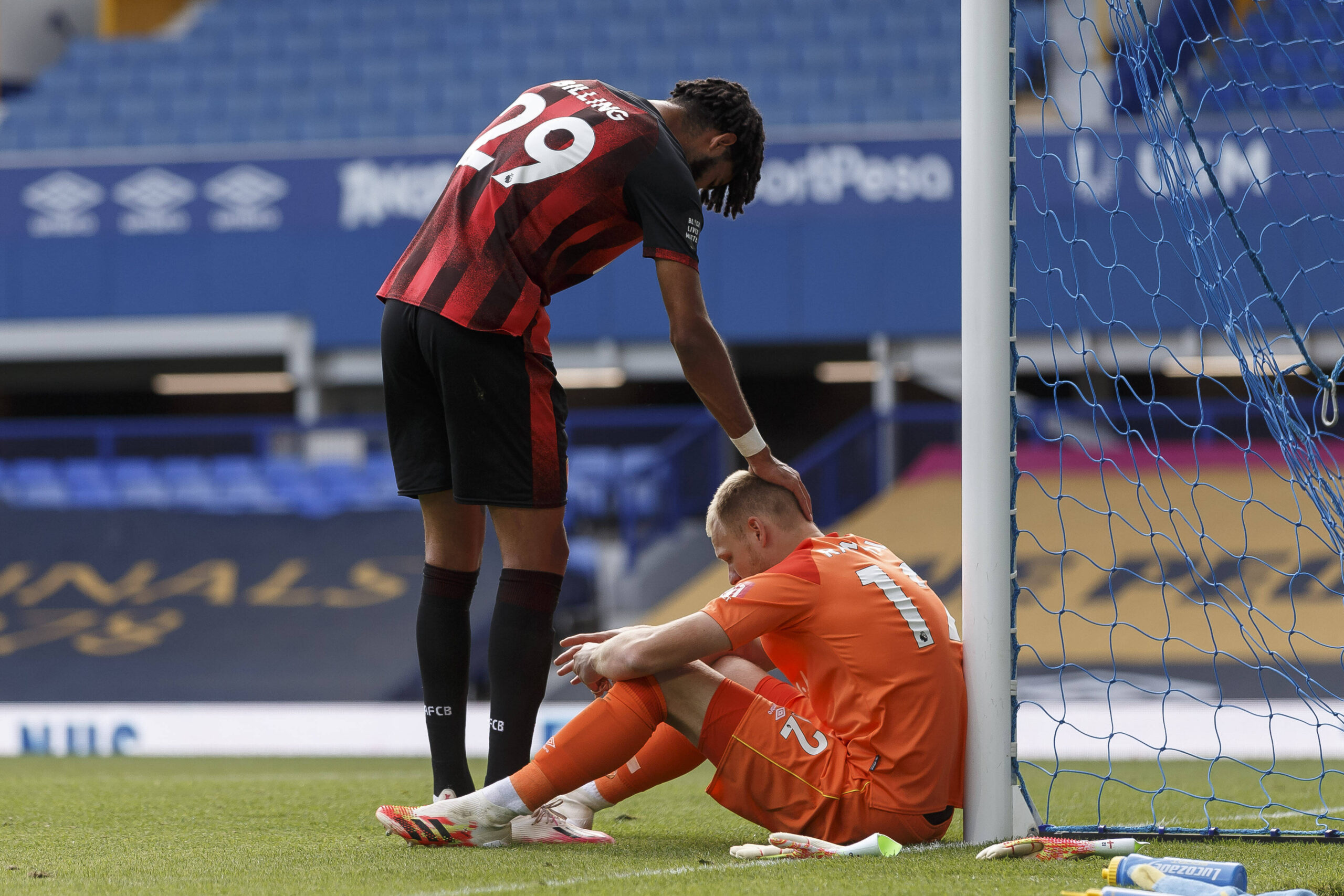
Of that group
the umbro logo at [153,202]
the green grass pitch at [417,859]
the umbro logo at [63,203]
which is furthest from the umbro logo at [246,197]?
the green grass pitch at [417,859]

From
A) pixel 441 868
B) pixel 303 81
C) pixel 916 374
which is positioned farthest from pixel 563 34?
pixel 441 868

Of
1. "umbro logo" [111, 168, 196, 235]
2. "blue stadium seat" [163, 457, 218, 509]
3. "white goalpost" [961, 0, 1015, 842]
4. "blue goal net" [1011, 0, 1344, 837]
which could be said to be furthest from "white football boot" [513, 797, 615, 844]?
"umbro logo" [111, 168, 196, 235]

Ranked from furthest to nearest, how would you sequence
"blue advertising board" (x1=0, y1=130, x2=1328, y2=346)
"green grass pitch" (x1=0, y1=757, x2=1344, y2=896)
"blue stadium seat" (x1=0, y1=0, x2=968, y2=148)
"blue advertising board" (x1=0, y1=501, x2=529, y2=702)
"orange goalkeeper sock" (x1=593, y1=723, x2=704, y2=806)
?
1. "blue stadium seat" (x1=0, y1=0, x2=968, y2=148)
2. "blue advertising board" (x1=0, y1=130, x2=1328, y2=346)
3. "blue advertising board" (x1=0, y1=501, x2=529, y2=702)
4. "orange goalkeeper sock" (x1=593, y1=723, x2=704, y2=806)
5. "green grass pitch" (x1=0, y1=757, x2=1344, y2=896)

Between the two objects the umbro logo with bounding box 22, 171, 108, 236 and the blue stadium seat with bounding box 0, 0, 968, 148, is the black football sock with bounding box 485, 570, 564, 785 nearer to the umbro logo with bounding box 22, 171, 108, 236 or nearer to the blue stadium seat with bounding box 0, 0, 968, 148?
the blue stadium seat with bounding box 0, 0, 968, 148

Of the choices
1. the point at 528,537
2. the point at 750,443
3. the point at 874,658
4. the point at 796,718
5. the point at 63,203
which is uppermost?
the point at 63,203

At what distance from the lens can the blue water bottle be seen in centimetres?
190

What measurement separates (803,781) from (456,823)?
63 cm

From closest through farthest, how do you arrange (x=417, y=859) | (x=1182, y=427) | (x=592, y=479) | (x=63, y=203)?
(x=417, y=859) < (x=1182, y=427) < (x=592, y=479) < (x=63, y=203)

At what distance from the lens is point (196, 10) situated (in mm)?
15922

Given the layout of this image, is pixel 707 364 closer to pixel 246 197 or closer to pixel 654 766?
pixel 654 766

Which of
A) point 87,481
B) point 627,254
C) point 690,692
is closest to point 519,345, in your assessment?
point 690,692

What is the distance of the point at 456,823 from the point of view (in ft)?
7.78

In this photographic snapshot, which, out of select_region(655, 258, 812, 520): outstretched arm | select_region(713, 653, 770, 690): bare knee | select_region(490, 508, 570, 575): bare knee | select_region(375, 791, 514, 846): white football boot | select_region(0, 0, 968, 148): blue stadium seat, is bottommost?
select_region(375, 791, 514, 846): white football boot

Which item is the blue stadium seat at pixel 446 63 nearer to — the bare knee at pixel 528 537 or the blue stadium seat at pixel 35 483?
the blue stadium seat at pixel 35 483
